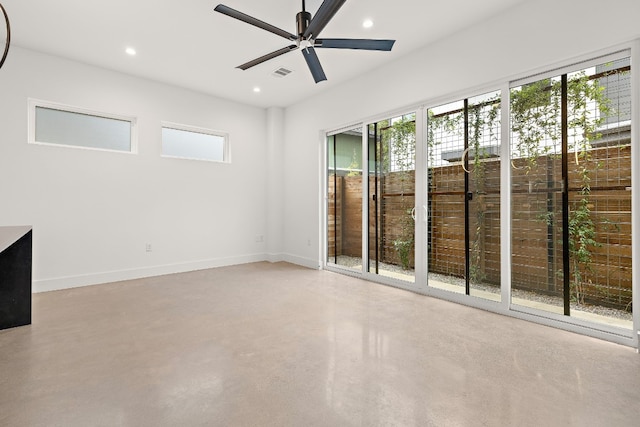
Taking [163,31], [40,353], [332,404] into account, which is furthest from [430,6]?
[40,353]

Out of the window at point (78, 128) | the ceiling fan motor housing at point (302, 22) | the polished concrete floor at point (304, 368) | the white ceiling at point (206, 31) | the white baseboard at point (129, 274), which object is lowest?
the polished concrete floor at point (304, 368)

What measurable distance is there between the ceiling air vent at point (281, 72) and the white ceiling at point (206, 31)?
0.09 metres

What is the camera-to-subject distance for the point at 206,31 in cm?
334

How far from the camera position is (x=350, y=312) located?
10.3ft

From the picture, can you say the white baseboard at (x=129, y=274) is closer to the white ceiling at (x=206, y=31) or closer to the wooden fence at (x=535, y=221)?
the white ceiling at (x=206, y=31)

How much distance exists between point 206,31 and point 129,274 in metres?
3.33

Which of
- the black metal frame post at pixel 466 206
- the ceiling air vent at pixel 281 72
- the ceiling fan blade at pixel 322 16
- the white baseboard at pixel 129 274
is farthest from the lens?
the ceiling air vent at pixel 281 72

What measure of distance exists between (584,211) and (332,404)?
263 centimetres

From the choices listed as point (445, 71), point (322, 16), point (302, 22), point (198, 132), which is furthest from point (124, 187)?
point (445, 71)

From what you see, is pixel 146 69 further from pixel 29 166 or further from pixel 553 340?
pixel 553 340

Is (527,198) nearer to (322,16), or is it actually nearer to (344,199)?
(322,16)

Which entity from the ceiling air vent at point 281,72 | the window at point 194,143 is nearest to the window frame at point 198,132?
the window at point 194,143

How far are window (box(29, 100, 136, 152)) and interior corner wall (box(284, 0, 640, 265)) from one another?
8.47 feet

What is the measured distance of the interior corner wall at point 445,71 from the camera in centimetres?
252
